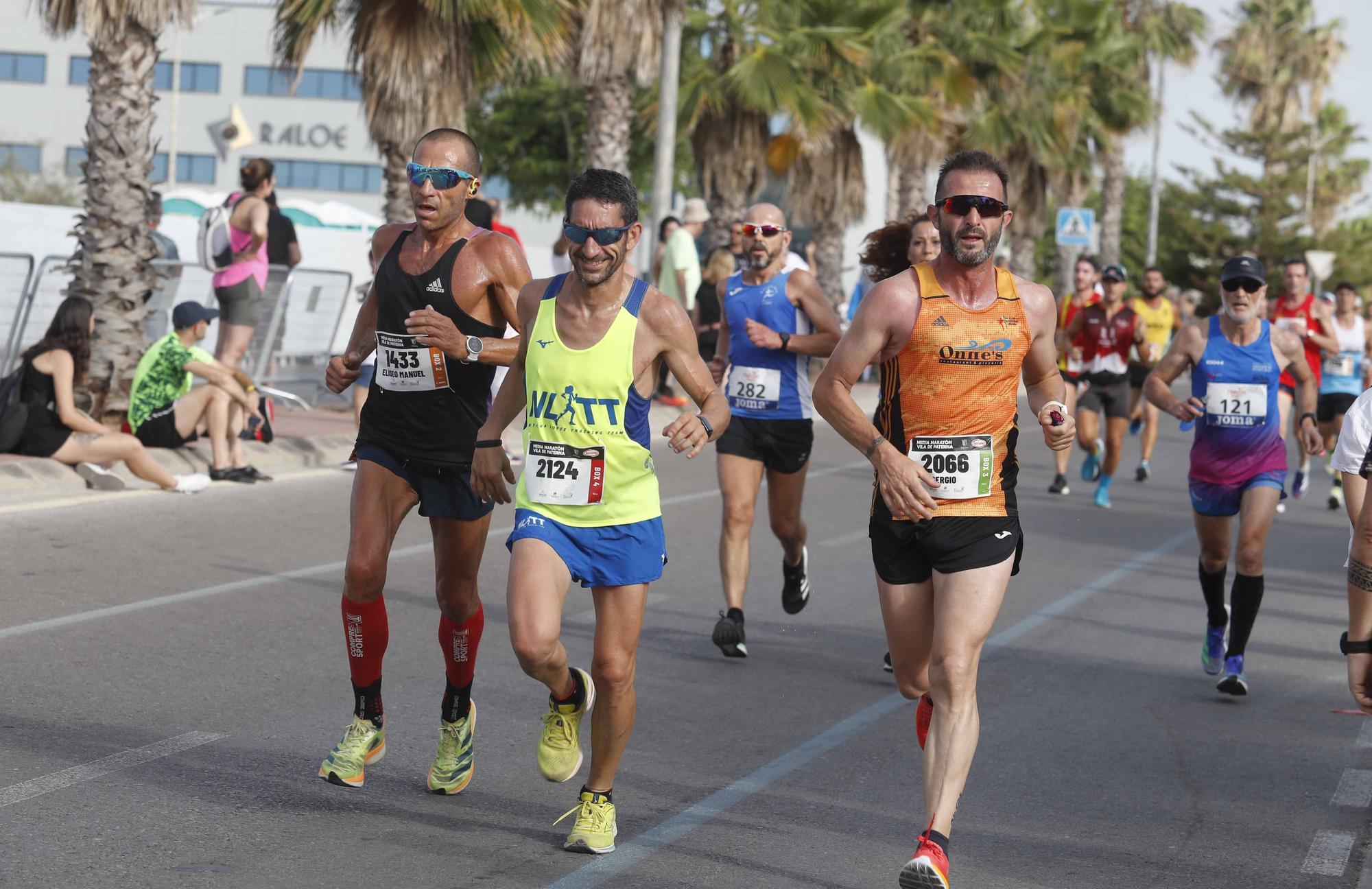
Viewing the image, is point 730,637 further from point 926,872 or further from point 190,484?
point 190,484

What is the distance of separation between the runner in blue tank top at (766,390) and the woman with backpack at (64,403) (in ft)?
17.0

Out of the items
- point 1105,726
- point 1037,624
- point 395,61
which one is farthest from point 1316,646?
point 395,61

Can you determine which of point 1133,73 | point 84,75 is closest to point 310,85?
point 84,75

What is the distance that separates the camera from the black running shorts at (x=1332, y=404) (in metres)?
16.4

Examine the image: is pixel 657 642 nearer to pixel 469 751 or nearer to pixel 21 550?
pixel 469 751

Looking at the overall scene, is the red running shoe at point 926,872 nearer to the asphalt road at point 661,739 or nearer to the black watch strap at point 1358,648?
the asphalt road at point 661,739

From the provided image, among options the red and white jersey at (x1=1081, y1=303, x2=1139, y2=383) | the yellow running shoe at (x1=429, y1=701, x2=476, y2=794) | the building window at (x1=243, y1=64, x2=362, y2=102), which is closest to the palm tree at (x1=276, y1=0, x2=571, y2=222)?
the red and white jersey at (x1=1081, y1=303, x2=1139, y2=383)

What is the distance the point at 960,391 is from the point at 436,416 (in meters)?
1.76

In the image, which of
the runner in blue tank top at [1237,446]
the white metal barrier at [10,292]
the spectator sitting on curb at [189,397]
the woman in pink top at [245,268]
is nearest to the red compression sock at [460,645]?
the runner in blue tank top at [1237,446]

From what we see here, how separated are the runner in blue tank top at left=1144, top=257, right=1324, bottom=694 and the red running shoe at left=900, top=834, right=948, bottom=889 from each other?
12.8 feet

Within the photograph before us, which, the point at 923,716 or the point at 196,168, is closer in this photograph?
the point at 923,716

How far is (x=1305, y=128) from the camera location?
217 ft

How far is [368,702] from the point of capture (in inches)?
223

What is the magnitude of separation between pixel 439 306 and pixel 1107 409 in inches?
452
